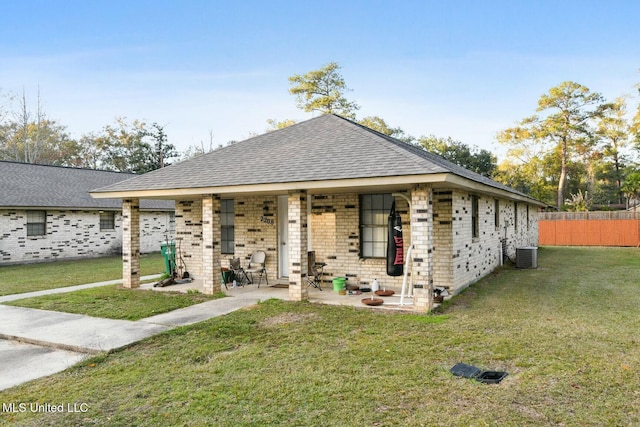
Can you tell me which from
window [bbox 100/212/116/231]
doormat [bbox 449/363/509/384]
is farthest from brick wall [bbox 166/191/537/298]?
window [bbox 100/212/116/231]

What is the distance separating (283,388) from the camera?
3.98 m

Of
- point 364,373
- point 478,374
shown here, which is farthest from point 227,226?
point 478,374

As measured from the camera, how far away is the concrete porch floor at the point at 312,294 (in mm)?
7758

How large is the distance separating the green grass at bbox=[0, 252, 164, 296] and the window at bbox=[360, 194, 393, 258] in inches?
307

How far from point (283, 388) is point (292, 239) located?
4.50 meters

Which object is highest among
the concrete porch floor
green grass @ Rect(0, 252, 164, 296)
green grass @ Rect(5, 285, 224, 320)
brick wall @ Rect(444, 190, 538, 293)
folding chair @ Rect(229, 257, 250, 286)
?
brick wall @ Rect(444, 190, 538, 293)

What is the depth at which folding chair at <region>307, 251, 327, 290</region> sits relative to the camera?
9.74 meters

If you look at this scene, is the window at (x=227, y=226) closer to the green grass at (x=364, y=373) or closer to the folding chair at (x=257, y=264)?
the folding chair at (x=257, y=264)

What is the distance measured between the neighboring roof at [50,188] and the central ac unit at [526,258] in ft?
57.7

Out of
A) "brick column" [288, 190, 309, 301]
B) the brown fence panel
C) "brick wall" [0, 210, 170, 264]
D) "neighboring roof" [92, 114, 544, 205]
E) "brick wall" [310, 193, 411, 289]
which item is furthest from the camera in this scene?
the brown fence panel

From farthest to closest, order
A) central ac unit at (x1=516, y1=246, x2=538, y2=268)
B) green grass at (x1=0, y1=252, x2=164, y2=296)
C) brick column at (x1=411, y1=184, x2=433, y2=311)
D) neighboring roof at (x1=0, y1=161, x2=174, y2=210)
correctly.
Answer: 1. neighboring roof at (x1=0, y1=161, x2=174, y2=210)
2. central ac unit at (x1=516, y1=246, x2=538, y2=268)
3. green grass at (x1=0, y1=252, x2=164, y2=296)
4. brick column at (x1=411, y1=184, x2=433, y2=311)

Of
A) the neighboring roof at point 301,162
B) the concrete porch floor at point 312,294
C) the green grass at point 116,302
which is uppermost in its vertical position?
the neighboring roof at point 301,162

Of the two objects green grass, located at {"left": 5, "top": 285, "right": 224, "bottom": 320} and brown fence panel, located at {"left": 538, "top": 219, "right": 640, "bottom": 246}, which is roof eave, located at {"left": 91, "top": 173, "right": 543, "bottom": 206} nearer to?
green grass, located at {"left": 5, "top": 285, "right": 224, "bottom": 320}

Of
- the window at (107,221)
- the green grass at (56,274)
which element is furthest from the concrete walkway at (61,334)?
the window at (107,221)
